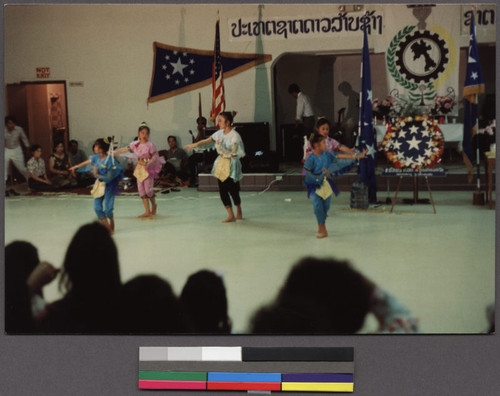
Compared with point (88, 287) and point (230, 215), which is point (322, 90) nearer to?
point (230, 215)

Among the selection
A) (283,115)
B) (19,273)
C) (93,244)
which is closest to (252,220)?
(283,115)

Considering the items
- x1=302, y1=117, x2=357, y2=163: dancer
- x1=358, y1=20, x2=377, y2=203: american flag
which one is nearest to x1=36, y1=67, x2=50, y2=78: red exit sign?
x1=302, y1=117, x2=357, y2=163: dancer

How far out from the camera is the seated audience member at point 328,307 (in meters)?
4.63

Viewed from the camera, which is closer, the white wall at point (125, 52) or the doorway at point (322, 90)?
the white wall at point (125, 52)

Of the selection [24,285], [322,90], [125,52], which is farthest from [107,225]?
[322,90]

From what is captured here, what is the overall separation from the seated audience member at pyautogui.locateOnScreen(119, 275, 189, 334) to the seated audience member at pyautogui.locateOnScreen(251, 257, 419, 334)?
0.58m

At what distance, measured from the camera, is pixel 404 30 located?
5.15 m

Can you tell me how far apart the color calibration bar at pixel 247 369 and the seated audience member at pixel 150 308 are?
42 cm

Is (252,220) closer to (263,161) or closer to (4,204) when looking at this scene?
(263,161)

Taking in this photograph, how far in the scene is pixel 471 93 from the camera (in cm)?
533

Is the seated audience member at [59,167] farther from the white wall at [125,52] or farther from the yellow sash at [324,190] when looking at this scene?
the yellow sash at [324,190]

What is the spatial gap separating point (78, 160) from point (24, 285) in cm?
105

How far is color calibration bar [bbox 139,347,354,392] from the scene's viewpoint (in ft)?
13.9

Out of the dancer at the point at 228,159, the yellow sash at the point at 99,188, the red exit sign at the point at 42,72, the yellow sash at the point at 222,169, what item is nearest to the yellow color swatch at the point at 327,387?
the dancer at the point at 228,159
